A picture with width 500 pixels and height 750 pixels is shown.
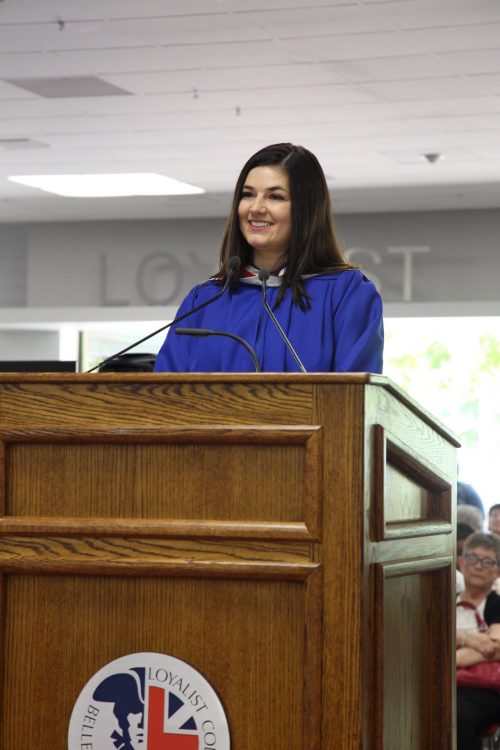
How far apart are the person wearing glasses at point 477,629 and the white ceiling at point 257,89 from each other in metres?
2.33

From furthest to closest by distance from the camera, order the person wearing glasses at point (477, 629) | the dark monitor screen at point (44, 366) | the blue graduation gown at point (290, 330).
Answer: the person wearing glasses at point (477, 629) → the dark monitor screen at point (44, 366) → the blue graduation gown at point (290, 330)

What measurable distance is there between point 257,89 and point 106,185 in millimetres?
3213

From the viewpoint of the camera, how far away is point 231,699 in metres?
1.57

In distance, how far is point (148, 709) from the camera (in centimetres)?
156

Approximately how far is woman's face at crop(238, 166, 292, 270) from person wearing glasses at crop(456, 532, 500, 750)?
2.70 metres

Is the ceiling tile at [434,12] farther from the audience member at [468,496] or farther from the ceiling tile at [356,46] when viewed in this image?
the audience member at [468,496]

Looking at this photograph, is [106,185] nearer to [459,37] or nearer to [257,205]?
[459,37]

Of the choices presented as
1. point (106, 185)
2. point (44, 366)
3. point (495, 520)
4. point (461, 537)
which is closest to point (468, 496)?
point (495, 520)

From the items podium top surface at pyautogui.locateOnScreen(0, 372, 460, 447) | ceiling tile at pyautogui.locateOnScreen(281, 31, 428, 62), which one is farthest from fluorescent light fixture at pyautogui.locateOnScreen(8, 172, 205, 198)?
podium top surface at pyautogui.locateOnScreen(0, 372, 460, 447)

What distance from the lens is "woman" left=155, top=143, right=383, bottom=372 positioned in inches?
83.9

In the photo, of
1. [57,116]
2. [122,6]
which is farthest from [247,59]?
[57,116]

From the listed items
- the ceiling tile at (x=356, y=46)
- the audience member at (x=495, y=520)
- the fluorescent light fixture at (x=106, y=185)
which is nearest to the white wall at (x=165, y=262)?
the fluorescent light fixture at (x=106, y=185)

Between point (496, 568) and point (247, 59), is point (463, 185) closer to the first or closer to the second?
point (247, 59)

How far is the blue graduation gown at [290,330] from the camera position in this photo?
213 centimetres
